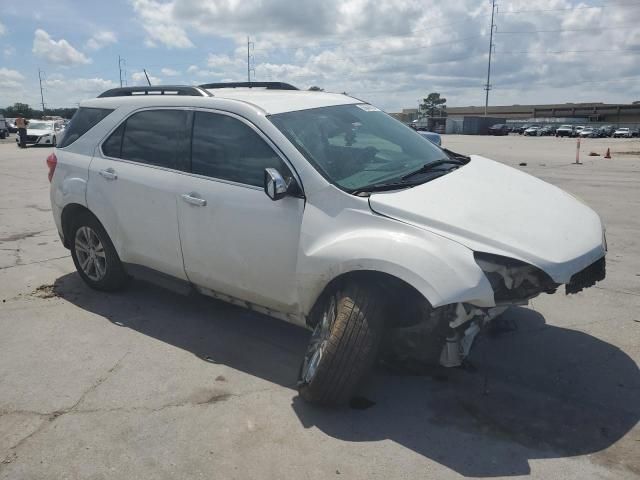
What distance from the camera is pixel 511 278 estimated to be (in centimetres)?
296

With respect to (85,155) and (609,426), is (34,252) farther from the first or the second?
(609,426)

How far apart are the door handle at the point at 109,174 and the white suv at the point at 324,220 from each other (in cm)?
1

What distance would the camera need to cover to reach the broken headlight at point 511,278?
2.89 meters

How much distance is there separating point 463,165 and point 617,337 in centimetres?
176

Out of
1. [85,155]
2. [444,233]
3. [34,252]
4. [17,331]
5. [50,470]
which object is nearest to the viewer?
[50,470]

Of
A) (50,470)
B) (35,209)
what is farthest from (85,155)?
(35,209)

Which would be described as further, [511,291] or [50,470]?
[511,291]

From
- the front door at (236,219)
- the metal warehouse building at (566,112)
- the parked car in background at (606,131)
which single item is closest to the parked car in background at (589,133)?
the parked car in background at (606,131)

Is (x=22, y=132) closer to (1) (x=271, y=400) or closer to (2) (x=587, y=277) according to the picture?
(1) (x=271, y=400)

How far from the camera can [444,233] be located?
9.75 feet

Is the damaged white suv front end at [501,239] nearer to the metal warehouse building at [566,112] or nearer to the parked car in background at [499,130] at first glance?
the parked car in background at [499,130]

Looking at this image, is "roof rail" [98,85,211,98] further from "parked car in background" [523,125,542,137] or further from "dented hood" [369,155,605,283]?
"parked car in background" [523,125,542,137]

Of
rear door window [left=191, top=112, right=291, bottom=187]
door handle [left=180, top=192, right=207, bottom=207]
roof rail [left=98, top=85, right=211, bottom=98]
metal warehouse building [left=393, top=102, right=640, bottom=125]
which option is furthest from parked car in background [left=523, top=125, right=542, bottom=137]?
door handle [left=180, top=192, right=207, bottom=207]

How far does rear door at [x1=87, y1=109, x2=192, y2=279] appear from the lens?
13.7 ft
